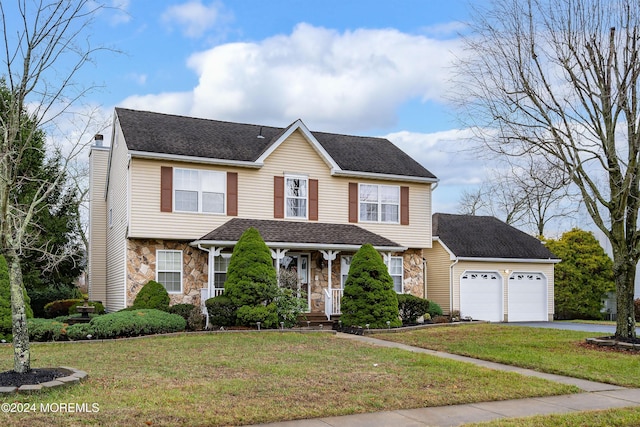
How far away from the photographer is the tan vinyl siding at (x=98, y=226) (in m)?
25.1

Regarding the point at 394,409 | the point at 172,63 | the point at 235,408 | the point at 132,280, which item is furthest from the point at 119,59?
the point at 132,280

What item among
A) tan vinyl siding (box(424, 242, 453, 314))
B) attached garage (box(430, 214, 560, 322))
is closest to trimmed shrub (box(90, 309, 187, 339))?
tan vinyl siding (box(424, 242, 453, 314))

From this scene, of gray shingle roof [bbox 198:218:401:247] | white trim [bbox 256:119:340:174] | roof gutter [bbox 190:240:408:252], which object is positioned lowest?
roof gutter [bbox 190:240:408:252]

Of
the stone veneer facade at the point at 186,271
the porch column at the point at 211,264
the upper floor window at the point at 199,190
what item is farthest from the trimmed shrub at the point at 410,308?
the upper floor window at the point at 199,190

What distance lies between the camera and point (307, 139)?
22.5 meters

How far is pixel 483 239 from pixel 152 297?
1517cm

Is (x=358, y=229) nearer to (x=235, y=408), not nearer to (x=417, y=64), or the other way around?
(x=417, y=64)

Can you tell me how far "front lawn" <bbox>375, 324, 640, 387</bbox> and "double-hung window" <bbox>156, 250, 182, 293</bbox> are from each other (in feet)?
22.9

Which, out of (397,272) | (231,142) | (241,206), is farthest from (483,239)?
(231,142)

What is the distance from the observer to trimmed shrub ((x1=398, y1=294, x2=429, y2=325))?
2083cm

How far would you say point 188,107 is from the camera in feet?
91.1

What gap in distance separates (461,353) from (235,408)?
708cm

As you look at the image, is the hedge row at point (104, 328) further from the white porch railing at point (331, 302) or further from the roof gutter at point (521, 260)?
the roof gutter at point (521, 260)

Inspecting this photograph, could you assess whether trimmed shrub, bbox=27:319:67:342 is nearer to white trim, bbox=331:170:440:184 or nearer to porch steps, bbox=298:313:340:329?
porch steps, bbox=298:313:340:329
